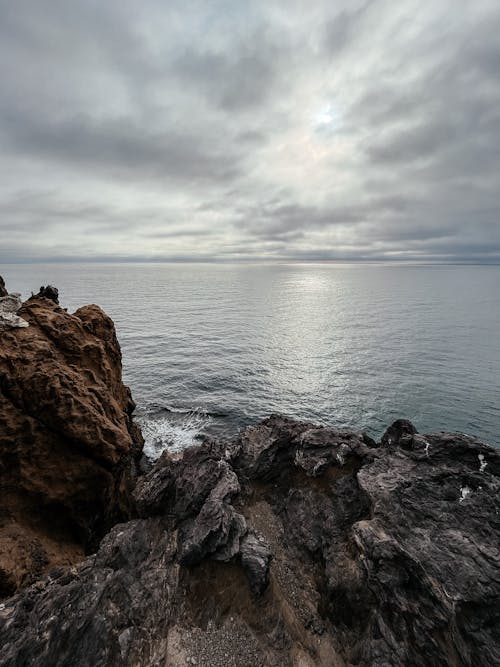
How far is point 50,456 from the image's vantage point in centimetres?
1778

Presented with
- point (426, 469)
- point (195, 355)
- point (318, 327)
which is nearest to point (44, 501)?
point (426, 469)

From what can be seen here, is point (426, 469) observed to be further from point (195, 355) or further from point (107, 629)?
A: point (195, 355)

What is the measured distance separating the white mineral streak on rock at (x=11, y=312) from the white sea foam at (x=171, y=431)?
17.0 meters

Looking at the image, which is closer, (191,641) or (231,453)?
(191,641)

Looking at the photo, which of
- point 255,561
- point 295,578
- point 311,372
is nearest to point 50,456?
point 255,561

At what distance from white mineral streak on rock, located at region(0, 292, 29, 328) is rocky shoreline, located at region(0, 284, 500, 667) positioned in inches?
30.7

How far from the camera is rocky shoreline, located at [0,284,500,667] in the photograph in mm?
11305

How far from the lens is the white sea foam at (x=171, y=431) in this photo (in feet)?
103

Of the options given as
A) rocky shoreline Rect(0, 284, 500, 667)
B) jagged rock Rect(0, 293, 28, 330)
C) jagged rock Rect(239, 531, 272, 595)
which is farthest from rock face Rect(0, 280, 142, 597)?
jagged rock Rect(239, 531, 272, 595)

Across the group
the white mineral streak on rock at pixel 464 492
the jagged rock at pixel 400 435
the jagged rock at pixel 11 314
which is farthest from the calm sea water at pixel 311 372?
the white mineral streak on rock at pixel 464 492

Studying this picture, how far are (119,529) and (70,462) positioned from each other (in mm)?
5297

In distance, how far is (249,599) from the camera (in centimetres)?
1336

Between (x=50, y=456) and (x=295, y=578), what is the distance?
15.0 m

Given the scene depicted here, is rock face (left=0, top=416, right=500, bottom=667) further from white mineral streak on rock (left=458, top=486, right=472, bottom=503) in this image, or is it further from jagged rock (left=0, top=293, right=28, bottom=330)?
jagged rock (left=0, top=293, right=28, bottom=330)
